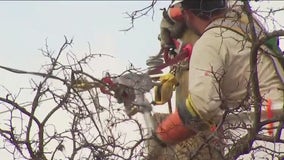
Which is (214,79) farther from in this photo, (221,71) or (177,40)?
(177,40)

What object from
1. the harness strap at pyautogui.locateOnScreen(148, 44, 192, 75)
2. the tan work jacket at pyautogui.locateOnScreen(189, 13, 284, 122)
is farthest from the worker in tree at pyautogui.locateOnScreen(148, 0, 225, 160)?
the tan work jacket at pyautogui.locateOnScreen(189, 13, 284, 122)

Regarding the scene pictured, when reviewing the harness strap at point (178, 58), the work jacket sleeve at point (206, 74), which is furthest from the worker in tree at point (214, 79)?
the harness strap at point (178, 58)

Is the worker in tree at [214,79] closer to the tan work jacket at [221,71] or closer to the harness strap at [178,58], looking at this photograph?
the tan work jacket at [221,71]

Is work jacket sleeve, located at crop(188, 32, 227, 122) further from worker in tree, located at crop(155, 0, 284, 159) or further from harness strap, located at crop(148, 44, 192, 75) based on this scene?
harness strap, located at crop(148, 44, 192, 75)

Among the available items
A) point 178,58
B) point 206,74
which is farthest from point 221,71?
point 178,58

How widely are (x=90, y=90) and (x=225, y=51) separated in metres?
0.56

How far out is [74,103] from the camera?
162cm

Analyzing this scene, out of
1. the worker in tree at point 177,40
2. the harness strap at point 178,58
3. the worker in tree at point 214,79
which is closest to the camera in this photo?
the worker in tree at point 214,79

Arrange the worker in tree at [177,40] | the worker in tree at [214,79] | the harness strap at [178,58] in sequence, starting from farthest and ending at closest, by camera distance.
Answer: the harness strap at [178,58] < the worker in tree at [177,40] < the worker in tree at [214,79]

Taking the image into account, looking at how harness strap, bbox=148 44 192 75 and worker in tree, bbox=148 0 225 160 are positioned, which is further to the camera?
harness strap, bbox=148 44 192 75

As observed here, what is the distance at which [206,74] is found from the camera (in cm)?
202

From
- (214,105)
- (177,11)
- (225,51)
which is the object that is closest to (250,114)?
(214,105)

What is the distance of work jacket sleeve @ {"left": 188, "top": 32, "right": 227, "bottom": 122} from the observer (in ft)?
6.52

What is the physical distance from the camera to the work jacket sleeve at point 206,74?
199 cm
